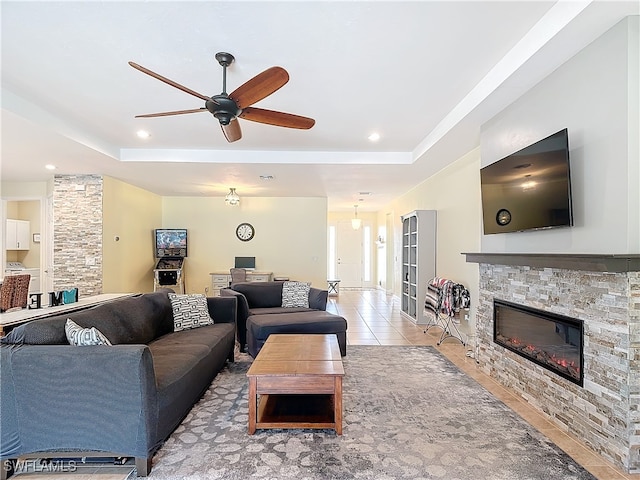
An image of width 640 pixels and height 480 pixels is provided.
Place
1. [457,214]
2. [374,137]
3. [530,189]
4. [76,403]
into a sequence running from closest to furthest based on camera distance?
[76,403] < [530,189] < [374,137] < [457,214]

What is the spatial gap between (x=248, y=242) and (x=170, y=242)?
1752mm

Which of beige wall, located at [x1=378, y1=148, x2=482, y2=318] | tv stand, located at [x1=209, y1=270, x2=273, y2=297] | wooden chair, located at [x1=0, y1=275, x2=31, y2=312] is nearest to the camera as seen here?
wooden chair, located at [x1=0, y1=275, x2=31, y2=312]

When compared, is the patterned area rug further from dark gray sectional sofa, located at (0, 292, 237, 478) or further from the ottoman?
the ottoman

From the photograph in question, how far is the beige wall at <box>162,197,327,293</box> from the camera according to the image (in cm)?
865

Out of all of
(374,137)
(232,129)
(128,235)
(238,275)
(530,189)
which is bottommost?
(238,275)

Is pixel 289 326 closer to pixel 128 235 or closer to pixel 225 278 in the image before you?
pixel 225 278

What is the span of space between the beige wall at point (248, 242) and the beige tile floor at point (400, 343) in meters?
1.42

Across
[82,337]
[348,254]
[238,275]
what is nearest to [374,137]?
[82,337]

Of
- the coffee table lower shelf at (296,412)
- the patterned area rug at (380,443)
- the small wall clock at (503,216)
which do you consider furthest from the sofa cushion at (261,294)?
the small wall clock at (503,216)

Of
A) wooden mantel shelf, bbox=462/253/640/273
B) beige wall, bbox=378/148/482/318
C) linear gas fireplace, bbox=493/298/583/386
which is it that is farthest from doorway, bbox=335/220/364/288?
wooden mantel shelf, bbox=462/253/640/273

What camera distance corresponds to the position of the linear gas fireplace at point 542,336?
2551 millimetres

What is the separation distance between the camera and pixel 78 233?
608 centimetres

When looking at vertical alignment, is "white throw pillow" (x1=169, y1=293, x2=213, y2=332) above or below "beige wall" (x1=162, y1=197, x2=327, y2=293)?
below

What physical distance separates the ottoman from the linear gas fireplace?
169cm
